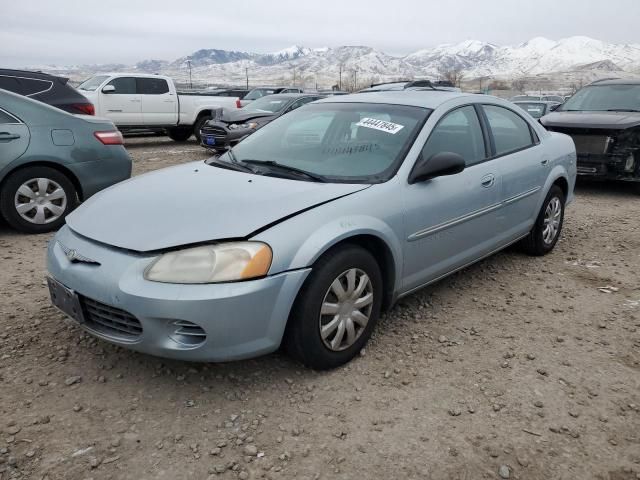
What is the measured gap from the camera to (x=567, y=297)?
3936 millimetres

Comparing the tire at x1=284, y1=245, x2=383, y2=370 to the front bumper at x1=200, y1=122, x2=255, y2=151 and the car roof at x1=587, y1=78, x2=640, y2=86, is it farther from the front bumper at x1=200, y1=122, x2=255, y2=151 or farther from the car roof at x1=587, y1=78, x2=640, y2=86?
the front bumper at x1=200, y1=122, x2=255, y2=151

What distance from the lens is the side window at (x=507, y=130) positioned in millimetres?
4016

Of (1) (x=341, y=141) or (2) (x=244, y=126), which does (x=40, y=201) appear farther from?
(2) (x=244, y=126)

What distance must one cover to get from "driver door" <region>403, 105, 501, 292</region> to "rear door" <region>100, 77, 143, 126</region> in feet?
36.1

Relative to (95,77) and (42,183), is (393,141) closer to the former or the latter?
(42,183)

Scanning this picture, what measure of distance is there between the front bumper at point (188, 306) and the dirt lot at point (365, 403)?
0.33 metres

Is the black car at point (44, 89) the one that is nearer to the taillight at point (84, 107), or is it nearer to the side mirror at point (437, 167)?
the taillight at point (84, 107)

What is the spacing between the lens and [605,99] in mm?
8367

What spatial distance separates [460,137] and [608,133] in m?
4.74

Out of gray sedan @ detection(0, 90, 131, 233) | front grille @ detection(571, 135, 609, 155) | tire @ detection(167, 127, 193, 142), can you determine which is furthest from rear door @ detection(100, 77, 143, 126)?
front grille @ detection(571, 135, 609, 155)

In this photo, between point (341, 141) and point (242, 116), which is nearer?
point (341, 141)

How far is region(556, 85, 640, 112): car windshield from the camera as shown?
26.4ft

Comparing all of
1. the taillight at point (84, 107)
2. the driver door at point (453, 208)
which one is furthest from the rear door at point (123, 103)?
the driver door at point (453, 208)

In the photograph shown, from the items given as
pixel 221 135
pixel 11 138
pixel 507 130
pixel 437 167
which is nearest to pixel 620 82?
pixel 507 130
